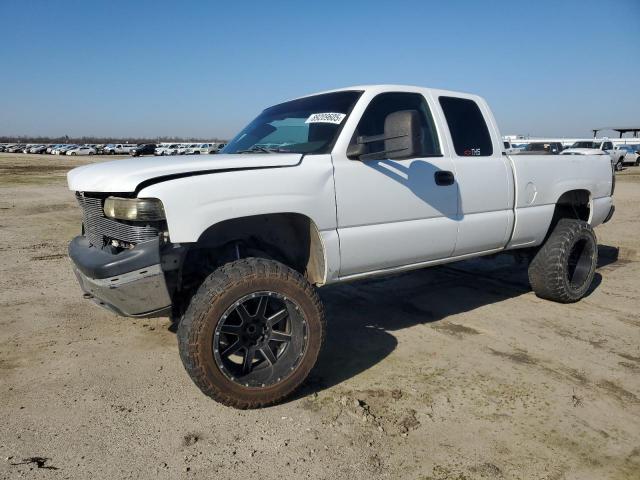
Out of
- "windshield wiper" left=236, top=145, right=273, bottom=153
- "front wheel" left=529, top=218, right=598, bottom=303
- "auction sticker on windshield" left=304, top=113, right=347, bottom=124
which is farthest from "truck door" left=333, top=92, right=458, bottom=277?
"front wheel" left=529, top=218, right=598, bottom=303

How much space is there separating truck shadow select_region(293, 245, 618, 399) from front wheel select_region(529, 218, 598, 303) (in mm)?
381

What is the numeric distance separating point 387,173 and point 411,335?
1.49 m

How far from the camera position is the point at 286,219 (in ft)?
11.1

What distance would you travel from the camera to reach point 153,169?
2.76 meters

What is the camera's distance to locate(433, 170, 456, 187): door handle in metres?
3.76

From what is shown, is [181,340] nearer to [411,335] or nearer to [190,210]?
[190,210]

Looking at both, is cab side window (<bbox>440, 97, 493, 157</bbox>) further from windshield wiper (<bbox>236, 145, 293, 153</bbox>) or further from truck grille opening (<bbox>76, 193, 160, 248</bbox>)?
truck grille opening (<bbox>76, 193, 160, 248</bbox>)

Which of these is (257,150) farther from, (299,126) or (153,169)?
(153,169)

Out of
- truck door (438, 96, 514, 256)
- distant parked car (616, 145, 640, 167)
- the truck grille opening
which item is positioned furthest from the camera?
distant parked car (616, 145, 640, 167)

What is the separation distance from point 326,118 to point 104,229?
167 centimetres

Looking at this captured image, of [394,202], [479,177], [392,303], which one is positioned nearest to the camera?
[394,202]

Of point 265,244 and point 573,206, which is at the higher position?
point 265,244

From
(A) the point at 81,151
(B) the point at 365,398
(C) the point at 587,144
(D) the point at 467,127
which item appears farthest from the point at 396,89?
(A) the point at 81,151

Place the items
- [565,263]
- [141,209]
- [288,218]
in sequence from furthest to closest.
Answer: [565,263], [288,218], [141,209]
